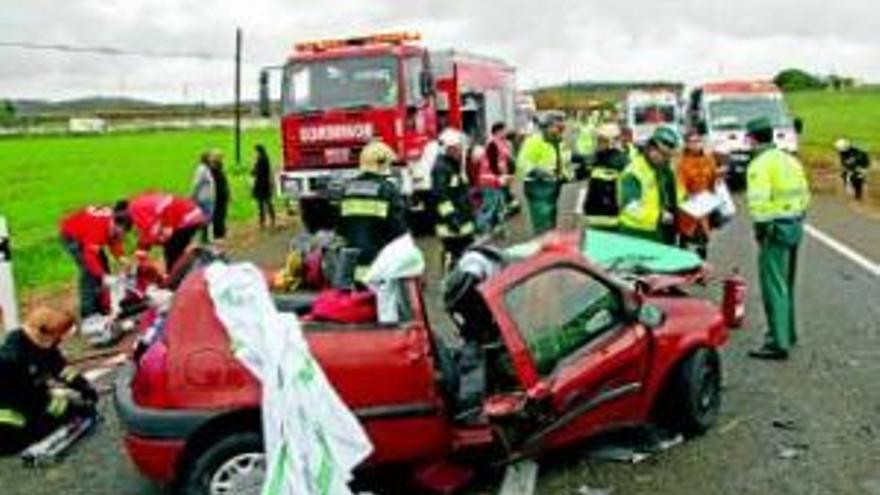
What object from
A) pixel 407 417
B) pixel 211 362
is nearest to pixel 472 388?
pixel 407 417

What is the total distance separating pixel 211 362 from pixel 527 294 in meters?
1.71

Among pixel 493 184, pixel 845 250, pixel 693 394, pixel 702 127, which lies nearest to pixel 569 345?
pixel 693 394

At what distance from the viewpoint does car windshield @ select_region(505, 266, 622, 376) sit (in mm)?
7488

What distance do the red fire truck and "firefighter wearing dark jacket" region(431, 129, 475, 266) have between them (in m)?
5.54

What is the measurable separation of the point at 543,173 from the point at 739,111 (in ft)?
53.6

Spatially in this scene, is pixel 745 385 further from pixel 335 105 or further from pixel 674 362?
pixel 335 105

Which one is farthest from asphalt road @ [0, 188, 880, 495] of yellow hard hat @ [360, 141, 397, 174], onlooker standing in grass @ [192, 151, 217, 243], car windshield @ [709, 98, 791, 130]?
car windshield @ [709, 98, 791, 130]

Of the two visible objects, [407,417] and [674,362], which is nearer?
[407,417]

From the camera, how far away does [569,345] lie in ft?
25.5

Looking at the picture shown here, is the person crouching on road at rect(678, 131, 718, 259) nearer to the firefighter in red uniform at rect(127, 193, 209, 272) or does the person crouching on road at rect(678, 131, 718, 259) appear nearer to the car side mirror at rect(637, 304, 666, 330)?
the firefighter in red uniform at rect(127, 193, 209, 272)

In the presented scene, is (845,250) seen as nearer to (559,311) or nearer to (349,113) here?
(349,113)

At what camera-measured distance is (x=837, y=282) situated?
49.3ft

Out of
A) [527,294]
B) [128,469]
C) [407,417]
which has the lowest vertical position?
[128,469]

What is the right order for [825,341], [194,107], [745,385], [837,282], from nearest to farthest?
[745,385] → [825,341] → [837,282] → [194,107]
